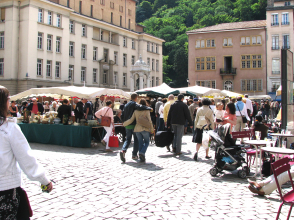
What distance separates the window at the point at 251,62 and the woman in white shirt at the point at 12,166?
52.1 metres

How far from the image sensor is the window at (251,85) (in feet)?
167

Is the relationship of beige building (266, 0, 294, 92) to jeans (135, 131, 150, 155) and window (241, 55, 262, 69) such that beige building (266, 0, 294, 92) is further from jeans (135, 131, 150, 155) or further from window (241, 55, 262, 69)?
jeans (135, 131, 150, 155)

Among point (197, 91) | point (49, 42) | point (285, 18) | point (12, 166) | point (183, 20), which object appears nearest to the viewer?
point (12, 166)

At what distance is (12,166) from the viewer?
2771 mm

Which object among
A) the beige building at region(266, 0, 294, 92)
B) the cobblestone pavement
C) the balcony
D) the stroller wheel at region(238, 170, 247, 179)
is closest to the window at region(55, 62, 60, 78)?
the balcony

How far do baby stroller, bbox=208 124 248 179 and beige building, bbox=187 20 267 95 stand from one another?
46.0 meters

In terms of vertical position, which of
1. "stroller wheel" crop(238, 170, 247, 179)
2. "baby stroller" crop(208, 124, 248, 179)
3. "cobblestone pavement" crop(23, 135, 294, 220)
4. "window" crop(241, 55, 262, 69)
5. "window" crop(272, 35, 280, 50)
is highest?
"window" crop(272, 35, 280, 50)

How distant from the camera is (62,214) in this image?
4719 mm

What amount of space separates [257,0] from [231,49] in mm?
33185

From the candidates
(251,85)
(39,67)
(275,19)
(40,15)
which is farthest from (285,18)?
(39,67)

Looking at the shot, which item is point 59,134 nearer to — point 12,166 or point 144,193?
point 144,193

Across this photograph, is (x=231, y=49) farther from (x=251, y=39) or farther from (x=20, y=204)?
(x=20, y=204)

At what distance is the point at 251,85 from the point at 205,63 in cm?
830

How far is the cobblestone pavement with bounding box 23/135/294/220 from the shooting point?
478 cm
